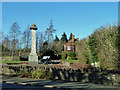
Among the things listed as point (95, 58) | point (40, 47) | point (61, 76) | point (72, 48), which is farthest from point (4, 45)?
point (61, 76)

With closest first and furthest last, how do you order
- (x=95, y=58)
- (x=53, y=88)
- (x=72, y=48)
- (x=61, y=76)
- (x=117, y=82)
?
1. (x=53, y=88)
2. (x=117, y=82)
3. (x=61, y=76)
4. (x=95, y=58)
5. (x=72, y=48)

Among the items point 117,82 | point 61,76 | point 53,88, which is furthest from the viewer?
point 61,76

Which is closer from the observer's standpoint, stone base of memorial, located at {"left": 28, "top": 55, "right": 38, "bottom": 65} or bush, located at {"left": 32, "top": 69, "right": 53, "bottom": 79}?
bush, located at {"left": 32, "top": 69, "right": 53, "bottom": 79}

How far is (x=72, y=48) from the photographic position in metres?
60.9

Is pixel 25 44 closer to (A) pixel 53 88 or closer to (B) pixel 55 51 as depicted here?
(B) pixel 55 51

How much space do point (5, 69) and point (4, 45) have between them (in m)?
37.9

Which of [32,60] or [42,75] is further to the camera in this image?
[32,60]

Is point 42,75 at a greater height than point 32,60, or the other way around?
point 32,60

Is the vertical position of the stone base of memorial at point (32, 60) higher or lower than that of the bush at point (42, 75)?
higher

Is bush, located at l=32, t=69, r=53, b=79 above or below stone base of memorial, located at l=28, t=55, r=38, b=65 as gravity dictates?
below

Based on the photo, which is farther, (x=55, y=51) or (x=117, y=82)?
(x=55, y=51)

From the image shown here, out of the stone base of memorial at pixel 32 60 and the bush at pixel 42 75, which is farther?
the stone base of memorial at pixel 32 60

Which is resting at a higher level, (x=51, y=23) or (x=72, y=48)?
(x=51, y=23)

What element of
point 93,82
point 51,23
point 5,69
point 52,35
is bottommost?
point 93,82
